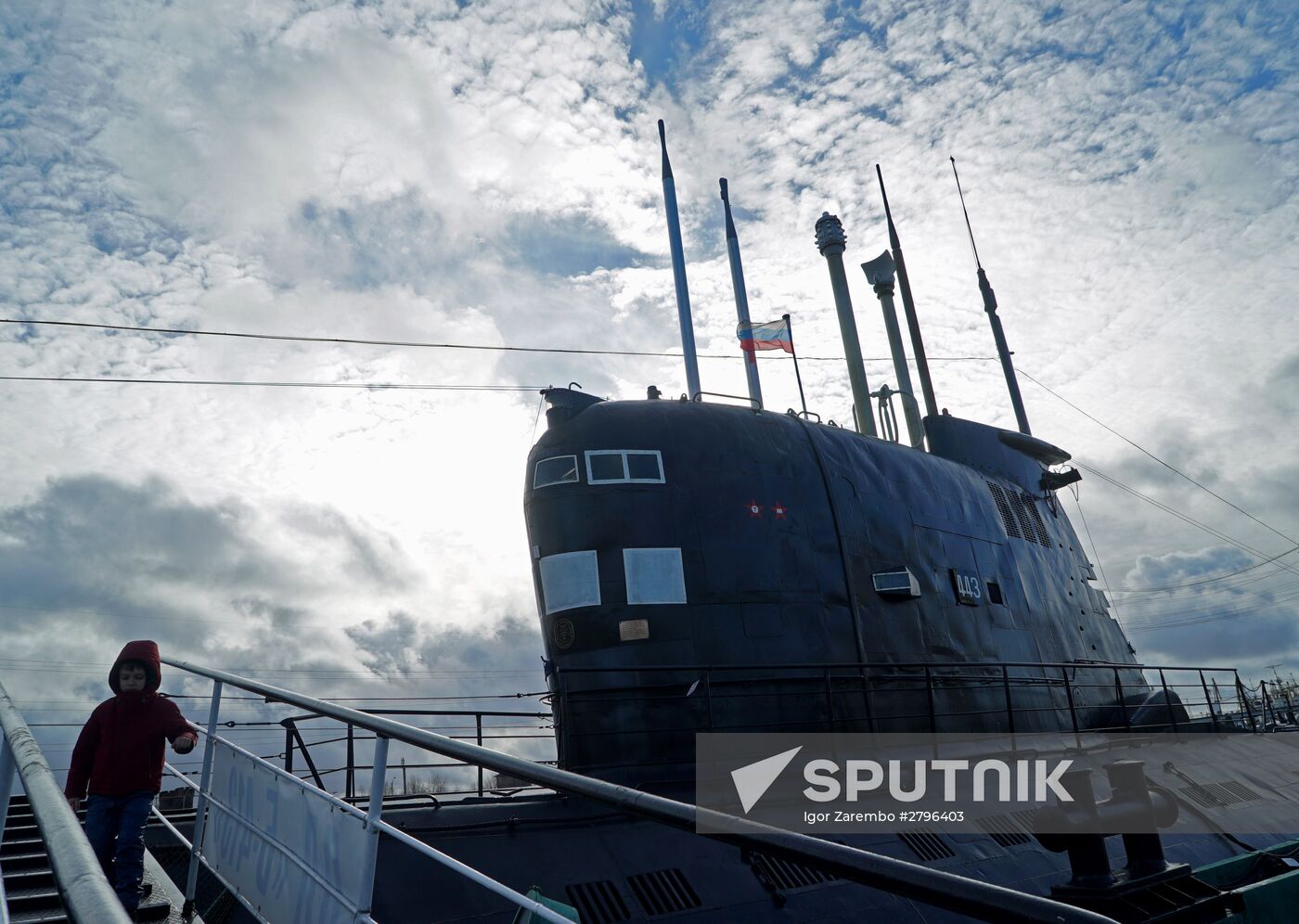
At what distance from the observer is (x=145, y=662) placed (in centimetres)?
532

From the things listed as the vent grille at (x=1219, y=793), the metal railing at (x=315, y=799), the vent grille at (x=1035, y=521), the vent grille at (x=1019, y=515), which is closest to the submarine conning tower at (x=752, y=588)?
the vent grille at (x=1019, y=515)

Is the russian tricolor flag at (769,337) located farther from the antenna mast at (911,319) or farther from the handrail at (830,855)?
the handrail at (830,855)

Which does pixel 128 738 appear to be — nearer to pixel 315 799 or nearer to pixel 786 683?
pixel 315 799

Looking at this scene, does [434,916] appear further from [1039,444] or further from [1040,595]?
[1039,444]

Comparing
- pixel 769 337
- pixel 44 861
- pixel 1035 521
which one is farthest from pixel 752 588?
pixel 769 337

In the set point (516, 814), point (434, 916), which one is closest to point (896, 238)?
point (516, 814)

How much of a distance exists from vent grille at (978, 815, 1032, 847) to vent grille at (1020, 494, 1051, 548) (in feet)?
17.7

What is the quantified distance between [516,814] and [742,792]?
228cm

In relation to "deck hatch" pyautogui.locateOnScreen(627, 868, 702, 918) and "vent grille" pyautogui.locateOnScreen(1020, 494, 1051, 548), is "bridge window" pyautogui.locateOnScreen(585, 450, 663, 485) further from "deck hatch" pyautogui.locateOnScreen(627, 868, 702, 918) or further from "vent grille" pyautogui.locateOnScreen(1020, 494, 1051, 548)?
"vent grille" pyautogui.locateOnScreen(1020, 494, 1051, 548)

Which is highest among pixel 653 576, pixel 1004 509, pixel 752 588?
pixel 1004 509

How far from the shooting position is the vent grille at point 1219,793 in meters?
12.1

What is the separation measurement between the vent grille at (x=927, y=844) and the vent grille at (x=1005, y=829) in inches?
34.3

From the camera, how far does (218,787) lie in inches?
202

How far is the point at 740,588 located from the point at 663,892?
331 cm
